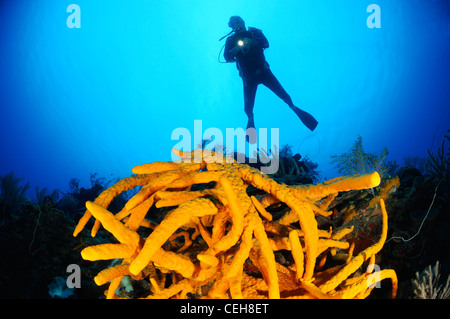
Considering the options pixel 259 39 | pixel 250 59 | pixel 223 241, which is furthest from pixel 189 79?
pixel 223 241

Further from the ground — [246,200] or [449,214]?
[246,200]

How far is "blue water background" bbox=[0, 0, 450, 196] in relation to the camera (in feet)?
217

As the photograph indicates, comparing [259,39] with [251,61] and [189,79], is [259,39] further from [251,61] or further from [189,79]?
[189,79]

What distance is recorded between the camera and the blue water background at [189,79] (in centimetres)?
6606

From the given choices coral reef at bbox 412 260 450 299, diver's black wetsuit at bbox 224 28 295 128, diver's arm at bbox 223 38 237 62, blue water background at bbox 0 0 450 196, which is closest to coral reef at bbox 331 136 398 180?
coral reef at bbox 412 260 450 299

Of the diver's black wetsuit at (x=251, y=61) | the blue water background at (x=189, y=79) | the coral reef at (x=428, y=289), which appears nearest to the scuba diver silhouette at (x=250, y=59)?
the diver's black wetsuit at (x=251, y=61)

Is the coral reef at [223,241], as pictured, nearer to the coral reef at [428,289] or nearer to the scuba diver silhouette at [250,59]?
the coral reef at [428,289]

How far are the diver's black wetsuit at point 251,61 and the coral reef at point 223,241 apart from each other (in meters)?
8.51

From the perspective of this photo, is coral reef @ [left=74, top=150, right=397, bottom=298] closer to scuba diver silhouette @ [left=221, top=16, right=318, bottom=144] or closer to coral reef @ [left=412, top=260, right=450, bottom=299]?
coral reef @ [left=412, top=260, right=450, bottom=299]

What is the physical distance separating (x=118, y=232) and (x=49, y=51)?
123 m

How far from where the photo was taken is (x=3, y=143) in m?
74.9

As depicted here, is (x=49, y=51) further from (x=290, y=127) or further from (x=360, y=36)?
(x=360, y=36)

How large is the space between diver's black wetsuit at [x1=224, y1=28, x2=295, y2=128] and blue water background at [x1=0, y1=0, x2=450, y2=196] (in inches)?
1697
